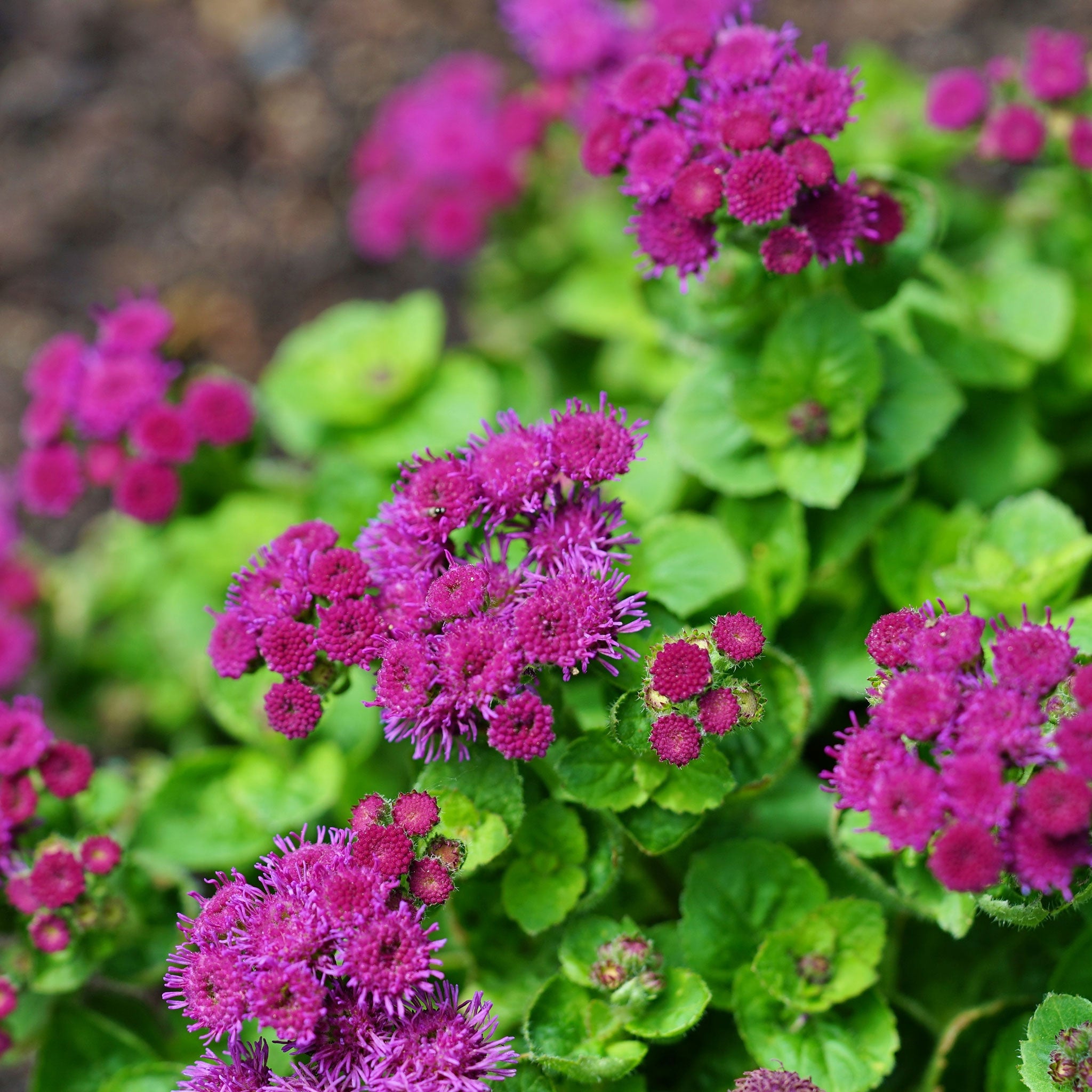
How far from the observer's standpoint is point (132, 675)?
14.1 feet

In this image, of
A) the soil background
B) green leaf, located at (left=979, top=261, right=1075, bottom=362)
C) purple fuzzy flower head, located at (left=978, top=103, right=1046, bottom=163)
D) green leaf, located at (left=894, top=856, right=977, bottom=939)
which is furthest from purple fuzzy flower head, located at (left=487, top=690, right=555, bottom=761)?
the soil background

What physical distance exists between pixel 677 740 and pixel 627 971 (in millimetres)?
562

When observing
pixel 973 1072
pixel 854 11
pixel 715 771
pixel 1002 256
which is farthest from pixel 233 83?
pixel 973 1072

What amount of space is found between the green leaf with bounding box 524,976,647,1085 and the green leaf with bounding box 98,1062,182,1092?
2.89ft

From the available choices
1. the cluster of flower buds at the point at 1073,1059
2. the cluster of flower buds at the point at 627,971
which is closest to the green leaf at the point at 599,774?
the cluster of flower buds at the point at 627,971

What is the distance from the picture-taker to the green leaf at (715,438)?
3197 millimetres

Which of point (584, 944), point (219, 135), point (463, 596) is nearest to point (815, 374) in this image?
point (463, 596)

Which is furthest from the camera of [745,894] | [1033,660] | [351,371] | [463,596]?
[351,371]

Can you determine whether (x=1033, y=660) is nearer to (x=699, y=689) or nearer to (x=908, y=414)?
(x=699, y=689)

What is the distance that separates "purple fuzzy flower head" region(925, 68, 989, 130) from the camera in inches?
141

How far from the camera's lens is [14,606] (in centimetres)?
416

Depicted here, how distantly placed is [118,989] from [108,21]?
458 centimetres

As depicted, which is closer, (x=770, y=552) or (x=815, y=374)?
(x=815, y=374)

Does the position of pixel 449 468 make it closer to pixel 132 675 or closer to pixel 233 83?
pixel 132 675
